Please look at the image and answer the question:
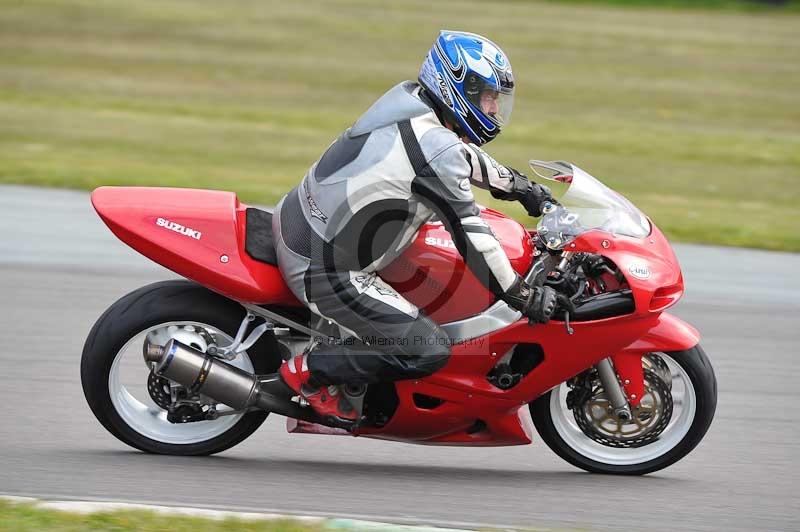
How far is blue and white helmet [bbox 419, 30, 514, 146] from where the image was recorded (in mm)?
4832

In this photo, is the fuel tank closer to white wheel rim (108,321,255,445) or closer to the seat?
the seat

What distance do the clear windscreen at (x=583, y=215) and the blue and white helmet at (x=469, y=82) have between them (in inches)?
14.7

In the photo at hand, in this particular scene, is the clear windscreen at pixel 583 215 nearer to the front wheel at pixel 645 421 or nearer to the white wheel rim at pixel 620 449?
the front wheel at pixel 645 421

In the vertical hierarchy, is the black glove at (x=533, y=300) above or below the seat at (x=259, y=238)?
above

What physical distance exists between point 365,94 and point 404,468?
42.4 feet

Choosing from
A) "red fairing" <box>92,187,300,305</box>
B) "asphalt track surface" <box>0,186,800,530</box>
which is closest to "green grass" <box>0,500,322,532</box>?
"asphalt track surface" <box>0,186,800,530</box>

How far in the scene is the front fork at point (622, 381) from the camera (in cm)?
527

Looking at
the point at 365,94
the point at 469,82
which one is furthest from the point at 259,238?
the point at 365,94

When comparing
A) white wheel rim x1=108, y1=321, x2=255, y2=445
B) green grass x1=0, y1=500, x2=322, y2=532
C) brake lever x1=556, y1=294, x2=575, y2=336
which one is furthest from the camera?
white wheel rim x1=108, y1=321, x2=255, y2=445

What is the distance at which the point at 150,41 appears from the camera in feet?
71.0

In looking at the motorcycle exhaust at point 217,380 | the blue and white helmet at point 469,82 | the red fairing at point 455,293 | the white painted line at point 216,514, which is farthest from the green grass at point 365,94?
the white painted line at point 216,514

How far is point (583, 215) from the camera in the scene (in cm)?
513

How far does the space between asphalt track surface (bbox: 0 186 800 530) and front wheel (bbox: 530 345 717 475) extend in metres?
0.10

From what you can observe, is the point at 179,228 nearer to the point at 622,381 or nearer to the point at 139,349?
the point at 139,349
